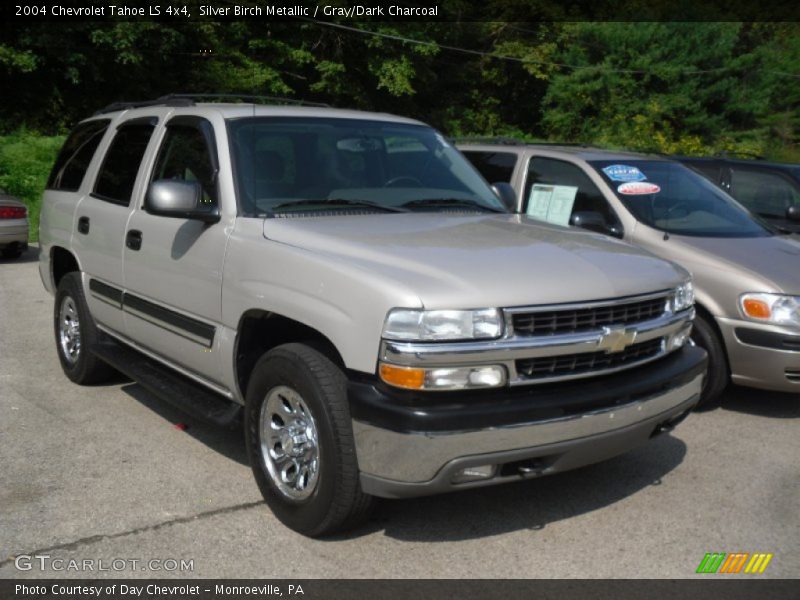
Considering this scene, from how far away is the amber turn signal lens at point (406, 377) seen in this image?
3377mm

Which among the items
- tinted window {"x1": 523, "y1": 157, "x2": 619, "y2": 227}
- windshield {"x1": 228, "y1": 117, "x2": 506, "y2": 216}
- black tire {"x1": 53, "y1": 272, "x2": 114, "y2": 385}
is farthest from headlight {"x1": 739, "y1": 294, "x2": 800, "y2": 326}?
black tire {"x1": 53, "y1": 272, "x2": 114, "y2": 385}

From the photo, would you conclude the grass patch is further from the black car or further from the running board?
the black car

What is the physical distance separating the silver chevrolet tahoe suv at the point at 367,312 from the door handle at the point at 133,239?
0.02 m

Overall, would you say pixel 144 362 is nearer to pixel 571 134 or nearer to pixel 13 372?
pixel 13 372

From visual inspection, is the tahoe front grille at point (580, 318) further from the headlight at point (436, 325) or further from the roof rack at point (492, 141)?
the roof rack at point (492, 141)

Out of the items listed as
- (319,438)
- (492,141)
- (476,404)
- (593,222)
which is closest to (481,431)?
(476,404)

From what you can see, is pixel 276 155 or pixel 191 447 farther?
pixel 191 447

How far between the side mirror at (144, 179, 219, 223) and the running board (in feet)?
3.18

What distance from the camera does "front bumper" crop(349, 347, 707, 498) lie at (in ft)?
11.1

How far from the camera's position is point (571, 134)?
36469 mm

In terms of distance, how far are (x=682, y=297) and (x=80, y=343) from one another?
4065 millimetres

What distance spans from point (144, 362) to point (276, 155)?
1.71 metres

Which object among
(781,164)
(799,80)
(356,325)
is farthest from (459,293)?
(799,80)
